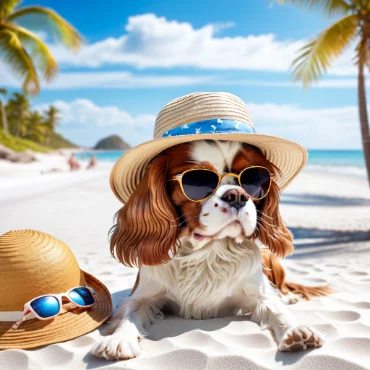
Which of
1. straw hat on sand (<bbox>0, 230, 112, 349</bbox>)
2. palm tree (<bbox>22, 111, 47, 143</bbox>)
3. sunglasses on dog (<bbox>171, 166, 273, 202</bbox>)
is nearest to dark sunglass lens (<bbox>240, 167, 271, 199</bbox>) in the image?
sunglasses on dog (<bbox>171, 166, 273, 202</bbox>)

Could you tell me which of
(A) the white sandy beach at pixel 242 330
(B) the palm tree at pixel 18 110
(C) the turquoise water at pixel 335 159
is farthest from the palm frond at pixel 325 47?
(B) the palm tree at pixel 18 110

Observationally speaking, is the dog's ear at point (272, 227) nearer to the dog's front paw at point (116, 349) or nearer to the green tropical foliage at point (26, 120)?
the dog's front paw at point (116, 349)

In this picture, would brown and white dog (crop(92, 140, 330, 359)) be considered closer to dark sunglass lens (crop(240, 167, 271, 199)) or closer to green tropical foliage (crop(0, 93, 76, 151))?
dark sunglass lens (crop(240, 167, 271, 199))

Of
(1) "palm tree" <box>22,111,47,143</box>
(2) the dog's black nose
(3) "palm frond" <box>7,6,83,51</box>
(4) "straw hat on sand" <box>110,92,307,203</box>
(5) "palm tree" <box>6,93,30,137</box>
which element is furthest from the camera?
(1) "palm tree" <box>22,111,47,143</box>

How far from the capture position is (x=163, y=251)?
7.37ft

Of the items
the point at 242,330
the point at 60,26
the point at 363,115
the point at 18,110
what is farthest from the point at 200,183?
the point at 18,110

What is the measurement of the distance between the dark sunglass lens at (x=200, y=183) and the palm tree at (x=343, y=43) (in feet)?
23.6

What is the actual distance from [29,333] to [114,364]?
1.75 ft

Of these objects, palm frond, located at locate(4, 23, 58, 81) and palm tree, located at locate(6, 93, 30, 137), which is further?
palm tree, located at locate(6, 93, 30, 137)

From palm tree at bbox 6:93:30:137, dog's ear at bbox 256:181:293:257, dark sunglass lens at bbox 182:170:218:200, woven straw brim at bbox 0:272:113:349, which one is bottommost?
woven straw brim at bbox 0:272:113:349

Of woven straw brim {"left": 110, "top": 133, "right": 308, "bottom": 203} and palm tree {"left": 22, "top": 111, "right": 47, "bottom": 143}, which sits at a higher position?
palm tree {"left": 22, "top": 111, "right": 47, "bottom": 143}

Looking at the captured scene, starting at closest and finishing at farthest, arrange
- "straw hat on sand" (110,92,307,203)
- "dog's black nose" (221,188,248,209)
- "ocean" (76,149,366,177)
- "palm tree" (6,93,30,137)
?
"dog's black nose" (221,188,248,209) < "straw hat on sand" (110,92,307,203) < "ocean" (76,149,366,177) < "palm tree" (6,93,30,137)

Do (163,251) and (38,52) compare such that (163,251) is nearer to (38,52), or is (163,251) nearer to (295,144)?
(295,144)

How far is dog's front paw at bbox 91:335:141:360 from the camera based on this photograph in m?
2.02
